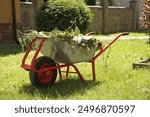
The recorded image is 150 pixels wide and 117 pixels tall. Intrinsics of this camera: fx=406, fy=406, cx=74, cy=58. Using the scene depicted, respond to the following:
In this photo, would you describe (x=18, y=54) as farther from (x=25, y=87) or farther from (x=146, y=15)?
(x=25, y=87)

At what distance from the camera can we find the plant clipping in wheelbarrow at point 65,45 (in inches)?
276

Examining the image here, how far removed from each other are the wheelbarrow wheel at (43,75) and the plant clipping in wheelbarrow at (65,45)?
0.23m

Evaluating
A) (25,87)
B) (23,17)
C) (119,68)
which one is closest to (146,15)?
(119,68)

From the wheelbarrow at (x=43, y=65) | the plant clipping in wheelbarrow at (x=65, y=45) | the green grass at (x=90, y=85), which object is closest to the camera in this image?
the green grass at (x=90, y=85)

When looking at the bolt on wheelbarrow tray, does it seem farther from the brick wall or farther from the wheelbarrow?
the brick wall

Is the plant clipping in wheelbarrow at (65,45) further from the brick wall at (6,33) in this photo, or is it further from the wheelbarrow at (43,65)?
the brick wall at (6,33)

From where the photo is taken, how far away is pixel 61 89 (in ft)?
23.0

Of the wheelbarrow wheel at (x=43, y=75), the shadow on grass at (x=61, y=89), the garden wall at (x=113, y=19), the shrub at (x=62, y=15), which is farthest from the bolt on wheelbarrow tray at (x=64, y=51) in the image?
the garden wall at (x=113, y=19)

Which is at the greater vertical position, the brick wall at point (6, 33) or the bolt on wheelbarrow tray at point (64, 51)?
the bolt on wheelbarrow tray at point (64, 51)

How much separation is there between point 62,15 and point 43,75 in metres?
8.05

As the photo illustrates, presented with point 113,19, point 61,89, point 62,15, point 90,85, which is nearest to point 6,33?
point 62,15

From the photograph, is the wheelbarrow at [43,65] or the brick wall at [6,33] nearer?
the wheelbarrow at [43,65]

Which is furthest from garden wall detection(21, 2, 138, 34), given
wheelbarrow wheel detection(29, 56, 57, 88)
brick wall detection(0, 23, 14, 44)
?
wheelbarrow wheel detection(29, 56, 57, 88)

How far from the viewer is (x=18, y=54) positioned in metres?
12.7
